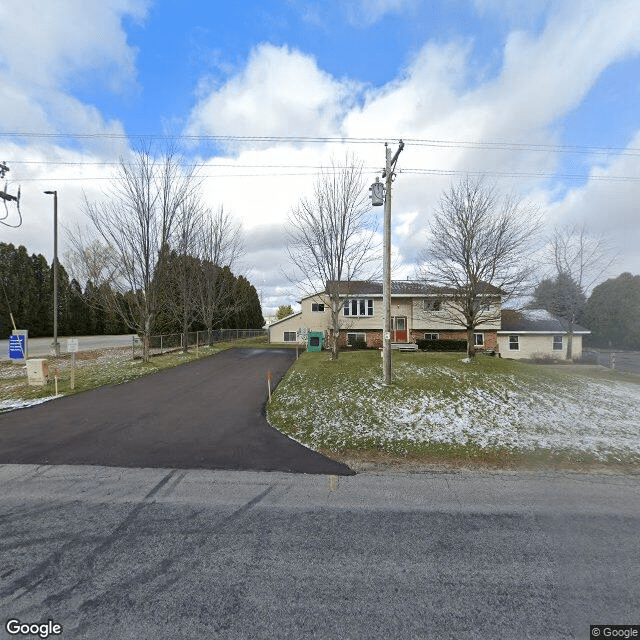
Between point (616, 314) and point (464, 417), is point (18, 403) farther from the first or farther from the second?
point (616, 314)

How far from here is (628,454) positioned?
5.96m

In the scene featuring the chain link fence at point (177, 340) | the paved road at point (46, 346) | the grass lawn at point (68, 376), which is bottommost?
the grass lawn at point (68, 376)

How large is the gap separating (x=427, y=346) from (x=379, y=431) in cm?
1895

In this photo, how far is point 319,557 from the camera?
312cm

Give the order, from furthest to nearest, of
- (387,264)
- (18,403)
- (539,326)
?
(539,326) → (387,264) → (18,403)

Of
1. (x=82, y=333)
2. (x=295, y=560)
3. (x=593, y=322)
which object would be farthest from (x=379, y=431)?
(x=82, y=333)

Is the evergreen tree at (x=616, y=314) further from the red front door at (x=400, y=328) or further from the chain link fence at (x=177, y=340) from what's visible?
the chain link fence at (x=177, y=340)

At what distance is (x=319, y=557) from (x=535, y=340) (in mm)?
30471

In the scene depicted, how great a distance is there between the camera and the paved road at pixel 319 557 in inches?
95.4

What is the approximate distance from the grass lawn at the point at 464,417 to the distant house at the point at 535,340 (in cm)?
1689

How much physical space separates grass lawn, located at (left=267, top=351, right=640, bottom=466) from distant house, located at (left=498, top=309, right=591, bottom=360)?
16888 millimetres

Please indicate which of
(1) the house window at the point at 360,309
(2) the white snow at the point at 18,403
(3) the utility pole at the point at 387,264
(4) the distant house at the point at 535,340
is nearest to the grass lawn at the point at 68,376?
(2) the white snow at the point at 18,403

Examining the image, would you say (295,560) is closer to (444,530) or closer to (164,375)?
(444,530)

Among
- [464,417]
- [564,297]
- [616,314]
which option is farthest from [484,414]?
[616,314]
